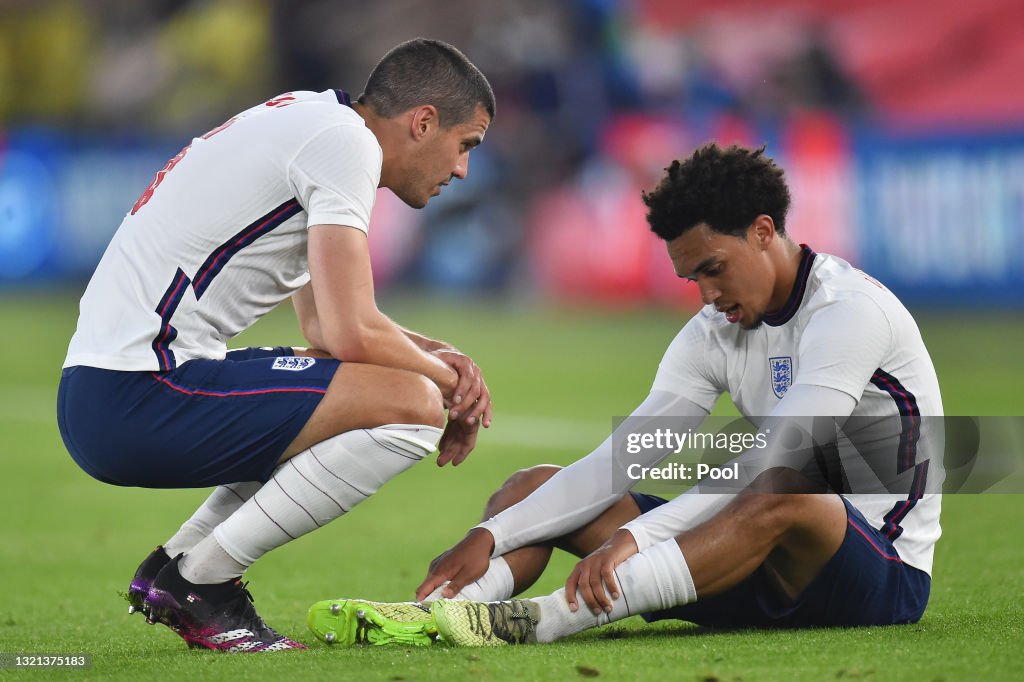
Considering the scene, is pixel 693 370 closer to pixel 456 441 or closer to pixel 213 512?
pixel 456 441

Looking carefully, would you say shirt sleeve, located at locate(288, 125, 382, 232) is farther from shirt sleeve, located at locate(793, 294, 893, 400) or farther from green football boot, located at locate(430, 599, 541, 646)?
shirt sleeve, located at locate(793, 294, 893, 400)

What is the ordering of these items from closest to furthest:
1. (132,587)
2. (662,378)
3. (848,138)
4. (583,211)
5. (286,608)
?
(132,587), (662,378), (286,608), (848,138), (583,211)

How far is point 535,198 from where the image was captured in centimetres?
1812

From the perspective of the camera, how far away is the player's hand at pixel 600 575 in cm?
362

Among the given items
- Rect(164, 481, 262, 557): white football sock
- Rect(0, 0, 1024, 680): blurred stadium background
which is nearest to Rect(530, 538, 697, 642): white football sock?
Rect(164, 481, 262, 557): white football sock

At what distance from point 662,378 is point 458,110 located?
991 mm

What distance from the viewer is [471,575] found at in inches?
154

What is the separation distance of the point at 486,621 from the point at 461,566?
0.29 meters

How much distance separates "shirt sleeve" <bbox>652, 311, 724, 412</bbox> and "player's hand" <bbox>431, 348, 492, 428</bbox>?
21.8 inches

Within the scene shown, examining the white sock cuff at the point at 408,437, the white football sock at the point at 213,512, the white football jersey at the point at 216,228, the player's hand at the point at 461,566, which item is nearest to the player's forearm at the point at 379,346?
the white sock cuff at the point at 408,437

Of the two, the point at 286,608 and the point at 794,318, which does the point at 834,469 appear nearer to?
the point at 794,318

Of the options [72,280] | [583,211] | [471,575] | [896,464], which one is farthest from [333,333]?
[72,280]

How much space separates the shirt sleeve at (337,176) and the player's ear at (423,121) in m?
0.22

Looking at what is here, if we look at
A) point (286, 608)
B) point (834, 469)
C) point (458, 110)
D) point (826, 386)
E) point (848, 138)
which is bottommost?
point (286, 608)
